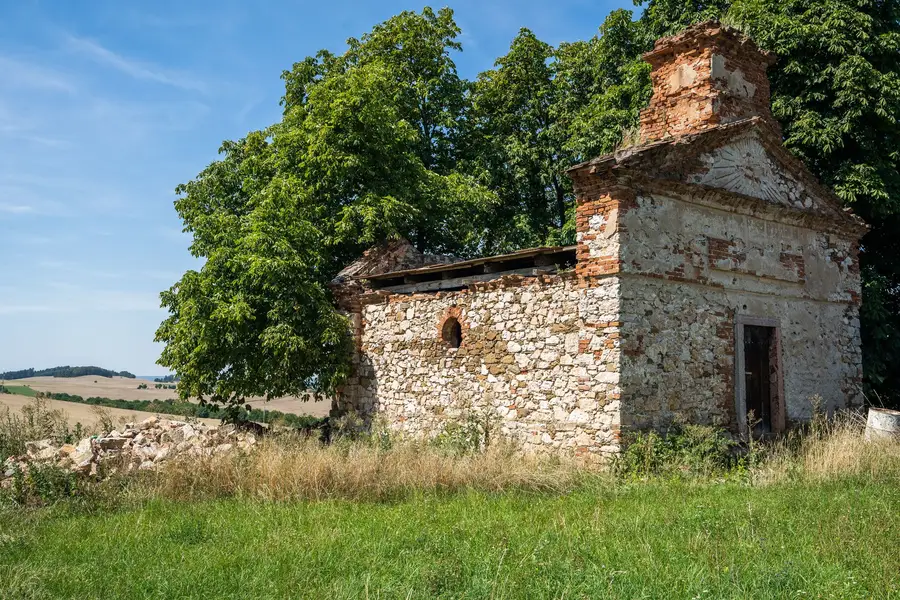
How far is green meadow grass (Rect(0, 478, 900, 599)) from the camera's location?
557cm

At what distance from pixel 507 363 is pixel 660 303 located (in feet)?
8.97

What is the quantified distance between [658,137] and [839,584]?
10.3 m

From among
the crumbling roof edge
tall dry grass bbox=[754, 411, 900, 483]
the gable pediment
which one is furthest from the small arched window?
tall dry grass bbox=[754, 411, 900, 483]

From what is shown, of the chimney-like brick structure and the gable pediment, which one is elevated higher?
the chimney-like brick structure

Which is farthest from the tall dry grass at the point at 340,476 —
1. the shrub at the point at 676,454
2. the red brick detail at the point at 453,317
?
the red brick detail at the point at 453,317

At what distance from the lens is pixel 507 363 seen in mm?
12688

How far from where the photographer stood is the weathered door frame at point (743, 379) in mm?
12516

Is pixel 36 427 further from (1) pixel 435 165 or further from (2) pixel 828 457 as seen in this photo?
(1) pixel 435 165

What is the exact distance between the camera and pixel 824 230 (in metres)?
14.6

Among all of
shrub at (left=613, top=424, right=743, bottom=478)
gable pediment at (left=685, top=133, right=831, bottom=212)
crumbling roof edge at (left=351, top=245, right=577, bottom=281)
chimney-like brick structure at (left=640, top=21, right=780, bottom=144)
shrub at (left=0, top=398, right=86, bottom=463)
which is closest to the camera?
shrub at (left=613, top=424, right=743, bottom=478)

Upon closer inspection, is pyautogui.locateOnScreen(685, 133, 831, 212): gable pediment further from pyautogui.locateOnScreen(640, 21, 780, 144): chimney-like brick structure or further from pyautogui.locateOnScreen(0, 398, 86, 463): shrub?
pyautogui.locateOnScreen(0, 398, 86, 463): shrub

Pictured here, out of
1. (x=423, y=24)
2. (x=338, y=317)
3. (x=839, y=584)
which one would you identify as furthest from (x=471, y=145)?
(x=839, y=584)

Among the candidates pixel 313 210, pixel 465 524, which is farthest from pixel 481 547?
pixel 313 210

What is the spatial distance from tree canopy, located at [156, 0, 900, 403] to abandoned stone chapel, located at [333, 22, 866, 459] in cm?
159
